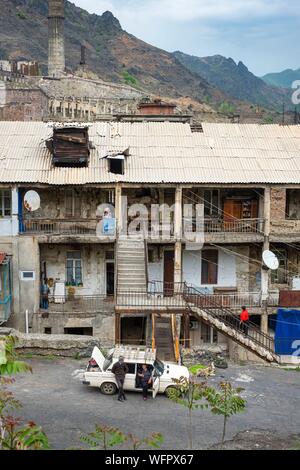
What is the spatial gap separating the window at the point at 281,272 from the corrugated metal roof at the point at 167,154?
5283mm

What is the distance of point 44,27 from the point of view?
172 m

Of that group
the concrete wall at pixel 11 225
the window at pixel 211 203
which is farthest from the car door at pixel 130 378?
the window at pixel 211 203

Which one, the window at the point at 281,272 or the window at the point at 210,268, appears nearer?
the window at the point at 210,268

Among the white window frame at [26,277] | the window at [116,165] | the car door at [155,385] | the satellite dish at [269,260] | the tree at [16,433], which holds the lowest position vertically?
the car door at [155,385]

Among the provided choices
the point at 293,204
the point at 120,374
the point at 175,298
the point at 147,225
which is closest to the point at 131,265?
the point at 175,298

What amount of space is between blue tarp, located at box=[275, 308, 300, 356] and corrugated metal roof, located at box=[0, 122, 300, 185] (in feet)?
23.0

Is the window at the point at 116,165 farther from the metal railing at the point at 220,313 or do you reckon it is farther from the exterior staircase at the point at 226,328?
the exterior staircase at the point at 226,328

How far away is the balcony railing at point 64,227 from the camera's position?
1207 inches

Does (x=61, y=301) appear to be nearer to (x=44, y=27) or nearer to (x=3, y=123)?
(x=3, y=123)

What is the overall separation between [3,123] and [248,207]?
1476 cm

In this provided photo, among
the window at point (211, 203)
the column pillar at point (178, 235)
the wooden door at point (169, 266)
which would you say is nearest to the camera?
the column pillar at point (178, 235)

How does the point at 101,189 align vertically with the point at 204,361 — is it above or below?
above

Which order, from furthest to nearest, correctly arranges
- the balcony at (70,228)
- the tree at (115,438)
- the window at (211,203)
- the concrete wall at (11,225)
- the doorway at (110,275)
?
the window at (211,203) < the doorway at (110,275) < the balcony at (70,228) < the concrete wall at (11,225) < the tree at (115,438)
